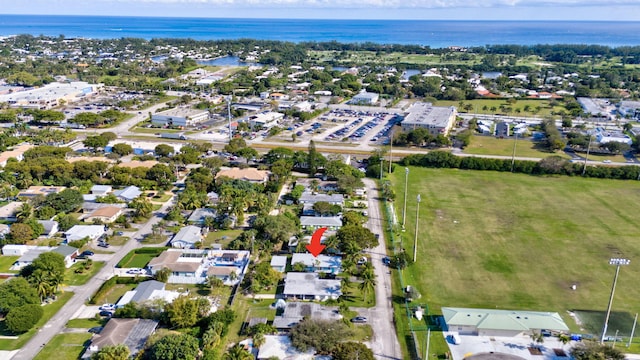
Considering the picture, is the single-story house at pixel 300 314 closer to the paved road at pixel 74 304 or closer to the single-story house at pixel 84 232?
the paved road at pixel 74 304

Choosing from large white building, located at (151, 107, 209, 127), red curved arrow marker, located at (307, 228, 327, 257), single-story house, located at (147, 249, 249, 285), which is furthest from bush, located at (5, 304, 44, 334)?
large white building, located at (151, 107, 209, 127)

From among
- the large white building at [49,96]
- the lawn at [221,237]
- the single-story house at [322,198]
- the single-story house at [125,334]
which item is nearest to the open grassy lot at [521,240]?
the single-story house at [322,198]

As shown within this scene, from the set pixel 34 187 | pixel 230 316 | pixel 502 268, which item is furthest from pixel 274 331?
pixel 34 187

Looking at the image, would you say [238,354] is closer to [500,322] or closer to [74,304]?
[74,304]

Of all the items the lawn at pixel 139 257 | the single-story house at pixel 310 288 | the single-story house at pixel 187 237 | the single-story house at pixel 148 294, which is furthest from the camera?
the single-story house at pixel 187 237

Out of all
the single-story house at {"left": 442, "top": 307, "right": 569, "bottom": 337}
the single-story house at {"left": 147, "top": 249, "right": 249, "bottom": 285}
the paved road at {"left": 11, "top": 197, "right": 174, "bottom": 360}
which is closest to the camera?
the paved road at {"left": 11, "top": 197, "right": 174, "bottom": 360}

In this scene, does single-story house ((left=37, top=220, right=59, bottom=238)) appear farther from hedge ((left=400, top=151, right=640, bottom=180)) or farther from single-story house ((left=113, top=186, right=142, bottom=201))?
hedge ((left=400, top=151, right=640, bottom=180))
